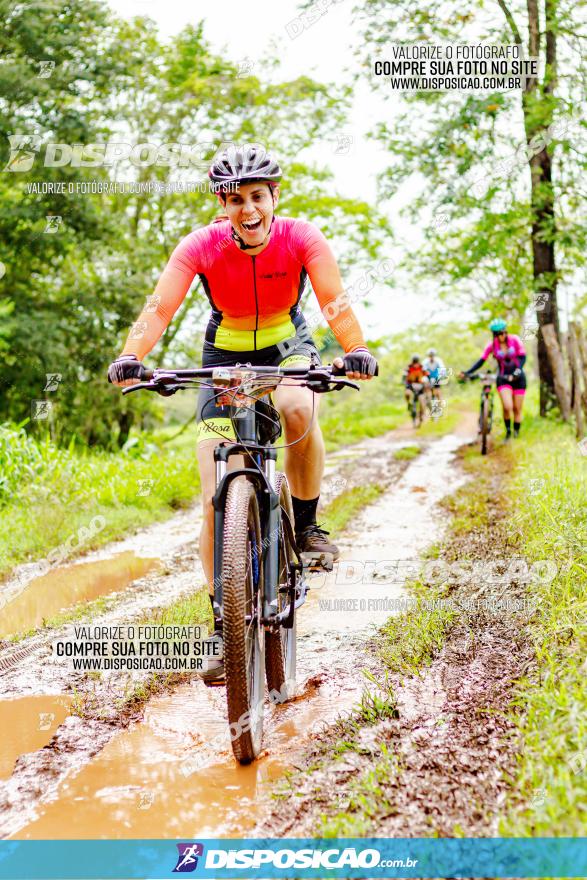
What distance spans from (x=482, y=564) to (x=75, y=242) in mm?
11730

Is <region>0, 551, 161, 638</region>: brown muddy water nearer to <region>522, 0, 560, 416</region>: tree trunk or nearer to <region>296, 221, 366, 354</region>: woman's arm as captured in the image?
<region>296, 221, 366, 354</region>: woman's arm

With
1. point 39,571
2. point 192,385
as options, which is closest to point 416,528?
point 39,571

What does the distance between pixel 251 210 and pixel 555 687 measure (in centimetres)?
230

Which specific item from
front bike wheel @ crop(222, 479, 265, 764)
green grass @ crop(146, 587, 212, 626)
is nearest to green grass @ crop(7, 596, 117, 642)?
green grass @ crop(146, 587, 212, 626)

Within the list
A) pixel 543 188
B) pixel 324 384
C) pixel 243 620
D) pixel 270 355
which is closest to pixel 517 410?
pixel 543 188

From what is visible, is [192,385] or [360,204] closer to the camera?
[192,385]

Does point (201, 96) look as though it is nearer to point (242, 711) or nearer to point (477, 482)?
point (477, 482)

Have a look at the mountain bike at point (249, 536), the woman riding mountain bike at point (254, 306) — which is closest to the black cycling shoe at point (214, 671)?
the woman riding mountain bike at point (254, 306)

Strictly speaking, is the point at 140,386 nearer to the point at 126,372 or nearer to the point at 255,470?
the point at 126,372

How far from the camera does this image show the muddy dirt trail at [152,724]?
8.97 feet

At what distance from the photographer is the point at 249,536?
10.4ft

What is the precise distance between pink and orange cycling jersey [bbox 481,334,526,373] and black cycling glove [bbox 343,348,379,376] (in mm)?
9144

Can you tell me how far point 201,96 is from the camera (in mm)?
16531

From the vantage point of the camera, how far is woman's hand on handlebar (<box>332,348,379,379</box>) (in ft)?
10.6
